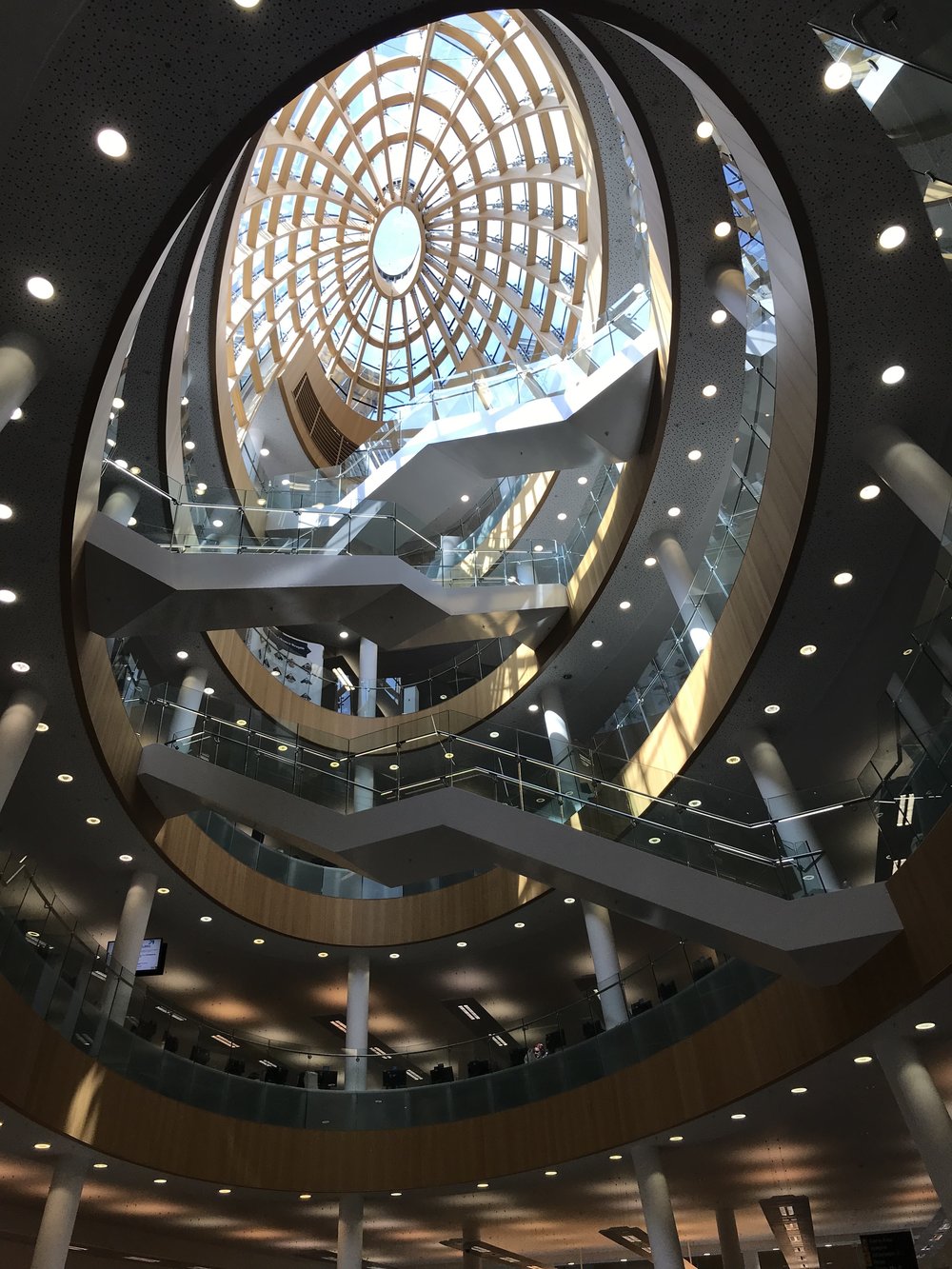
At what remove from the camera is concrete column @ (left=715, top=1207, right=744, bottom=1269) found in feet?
58.7

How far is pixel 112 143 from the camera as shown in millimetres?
8133

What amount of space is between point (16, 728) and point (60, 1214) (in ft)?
23.7

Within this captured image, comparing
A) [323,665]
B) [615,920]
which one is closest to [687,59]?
[615,920]

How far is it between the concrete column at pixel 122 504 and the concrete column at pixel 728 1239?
57.7 ft

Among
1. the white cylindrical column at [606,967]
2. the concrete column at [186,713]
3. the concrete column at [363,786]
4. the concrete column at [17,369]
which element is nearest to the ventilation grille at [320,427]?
the concrete column at [186,713]

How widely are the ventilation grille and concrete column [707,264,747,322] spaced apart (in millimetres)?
27580

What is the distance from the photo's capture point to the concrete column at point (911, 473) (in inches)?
437

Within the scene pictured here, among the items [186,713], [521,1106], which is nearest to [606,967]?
[521,1106]

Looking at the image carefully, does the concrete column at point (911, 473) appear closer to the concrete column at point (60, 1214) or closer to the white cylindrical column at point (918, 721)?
the white cylindrical column at point (918, 721)

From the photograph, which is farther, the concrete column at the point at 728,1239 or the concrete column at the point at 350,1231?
the concrete column at the point at 728,1239

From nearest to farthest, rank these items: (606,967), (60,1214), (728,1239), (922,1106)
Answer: (922,1106)
(60,1214)
(606,967)
(728,1239)

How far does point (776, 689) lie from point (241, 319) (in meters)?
26.7

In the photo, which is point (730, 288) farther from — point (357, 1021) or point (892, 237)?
point (357, 1021)

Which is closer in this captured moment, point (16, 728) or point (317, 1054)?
point (16, 728)
